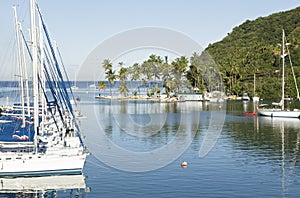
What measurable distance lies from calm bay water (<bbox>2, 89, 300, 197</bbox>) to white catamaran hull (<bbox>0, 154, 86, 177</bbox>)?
5.71 ft

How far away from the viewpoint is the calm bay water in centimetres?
3103

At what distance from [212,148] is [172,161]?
27.2ft

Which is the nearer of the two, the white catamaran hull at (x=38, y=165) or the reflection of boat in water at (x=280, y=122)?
the white catamaran hull at (x=38, y=165)

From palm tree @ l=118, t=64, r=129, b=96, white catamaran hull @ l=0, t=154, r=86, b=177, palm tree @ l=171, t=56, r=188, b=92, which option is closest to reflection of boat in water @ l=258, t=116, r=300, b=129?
white catamaran hull @ l=0, t=154, r=86, b=177

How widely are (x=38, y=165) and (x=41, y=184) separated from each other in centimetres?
190

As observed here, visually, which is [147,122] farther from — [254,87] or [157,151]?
[254,87]

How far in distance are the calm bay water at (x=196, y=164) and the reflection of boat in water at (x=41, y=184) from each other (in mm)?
369

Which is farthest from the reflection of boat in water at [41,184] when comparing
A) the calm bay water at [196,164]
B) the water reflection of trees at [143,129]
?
the water reflection of trees at [143,129]

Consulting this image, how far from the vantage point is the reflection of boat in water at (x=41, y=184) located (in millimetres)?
31708

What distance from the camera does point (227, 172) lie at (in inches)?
1430

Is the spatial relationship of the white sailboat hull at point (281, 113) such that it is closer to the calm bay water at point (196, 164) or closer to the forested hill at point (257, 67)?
the calm bay water at point (196, 164)

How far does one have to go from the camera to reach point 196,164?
1558 inches

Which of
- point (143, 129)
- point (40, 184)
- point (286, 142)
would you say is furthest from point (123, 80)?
point (40, 184)

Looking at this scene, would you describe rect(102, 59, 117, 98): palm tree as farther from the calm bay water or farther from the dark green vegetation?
the calm bay water
